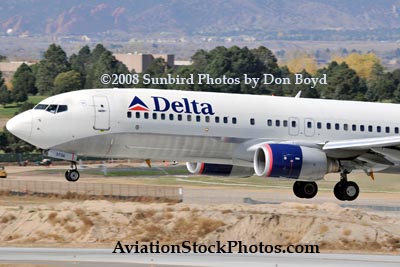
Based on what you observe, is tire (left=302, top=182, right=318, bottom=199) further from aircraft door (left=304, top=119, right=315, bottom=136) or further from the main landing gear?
aircraft door (left=304, top=119, right=315, bottom=136)

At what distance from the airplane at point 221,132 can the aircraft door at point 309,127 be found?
5 cm

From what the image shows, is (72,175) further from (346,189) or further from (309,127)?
(346,189)

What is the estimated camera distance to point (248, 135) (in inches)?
2421

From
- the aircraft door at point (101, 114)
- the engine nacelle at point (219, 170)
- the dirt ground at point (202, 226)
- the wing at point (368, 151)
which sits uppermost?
the aircraft door at point (101, 114)

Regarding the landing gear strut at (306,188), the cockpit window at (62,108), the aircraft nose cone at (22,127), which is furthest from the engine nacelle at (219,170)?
the aircraft nose cone at (22,127)

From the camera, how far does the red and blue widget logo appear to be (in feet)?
194

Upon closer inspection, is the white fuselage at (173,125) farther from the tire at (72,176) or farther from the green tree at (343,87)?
the green tree at (343,87)

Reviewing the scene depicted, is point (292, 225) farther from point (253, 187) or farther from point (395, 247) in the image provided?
point (253, 187)

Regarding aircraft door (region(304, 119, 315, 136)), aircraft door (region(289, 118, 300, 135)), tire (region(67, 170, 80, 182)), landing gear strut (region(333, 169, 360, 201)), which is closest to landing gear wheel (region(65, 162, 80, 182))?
tire (region(67, 170, 80, 182))

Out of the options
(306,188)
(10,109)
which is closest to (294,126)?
(306,188)

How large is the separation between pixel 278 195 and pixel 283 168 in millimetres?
27922

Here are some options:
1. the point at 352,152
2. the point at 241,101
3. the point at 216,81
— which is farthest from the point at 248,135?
the point at 216,81

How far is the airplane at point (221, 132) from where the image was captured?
58.8 meters

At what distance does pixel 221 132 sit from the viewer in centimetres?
6078
